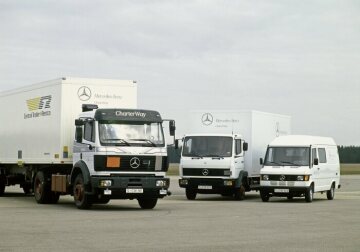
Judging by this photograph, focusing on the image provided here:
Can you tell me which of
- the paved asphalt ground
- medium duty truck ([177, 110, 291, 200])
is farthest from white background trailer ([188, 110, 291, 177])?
the paved asphalt ground

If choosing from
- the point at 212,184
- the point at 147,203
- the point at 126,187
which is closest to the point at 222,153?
the point at 212,184

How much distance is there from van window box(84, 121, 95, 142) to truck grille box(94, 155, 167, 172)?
24.2 inches

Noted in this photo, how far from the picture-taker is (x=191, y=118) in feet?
99.1

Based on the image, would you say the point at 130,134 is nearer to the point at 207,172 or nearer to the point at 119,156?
the point at 119,156

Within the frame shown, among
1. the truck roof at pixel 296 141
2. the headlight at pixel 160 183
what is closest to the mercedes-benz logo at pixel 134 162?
the headlight at pixel 160 183

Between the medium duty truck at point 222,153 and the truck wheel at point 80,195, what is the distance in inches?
266

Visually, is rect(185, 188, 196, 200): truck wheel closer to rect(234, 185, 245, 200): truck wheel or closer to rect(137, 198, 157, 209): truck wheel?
rect(234, 185, 245, 200): truck wheel

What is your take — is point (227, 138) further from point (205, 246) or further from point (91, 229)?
point (205, 246)

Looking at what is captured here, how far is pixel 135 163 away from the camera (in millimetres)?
21594

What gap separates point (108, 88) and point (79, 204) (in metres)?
3.64

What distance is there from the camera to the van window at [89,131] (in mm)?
21547

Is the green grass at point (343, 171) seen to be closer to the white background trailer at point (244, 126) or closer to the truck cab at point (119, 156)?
the white background trailer at point (244, 126)

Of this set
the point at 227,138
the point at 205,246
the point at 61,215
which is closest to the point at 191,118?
the point at 227,138

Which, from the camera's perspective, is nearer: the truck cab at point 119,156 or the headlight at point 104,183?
the headlight at point 104,183
